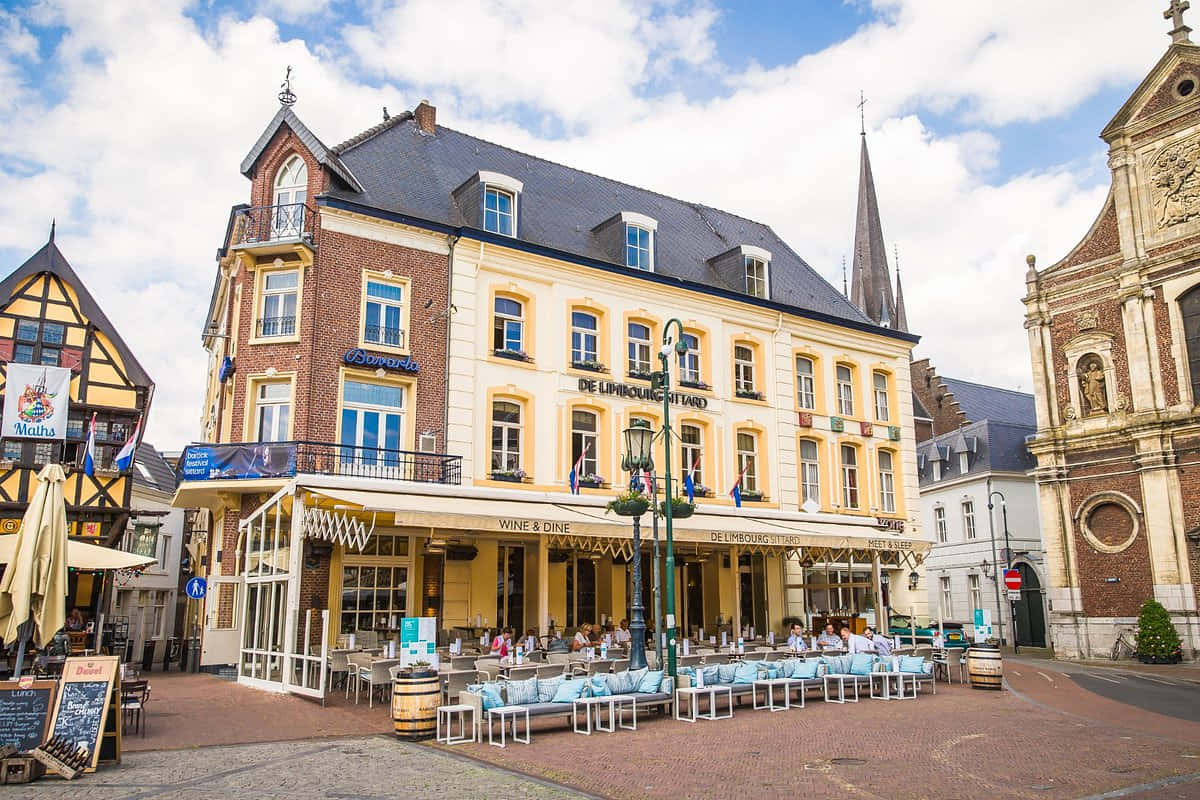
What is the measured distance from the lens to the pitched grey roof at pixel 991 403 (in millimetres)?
49219

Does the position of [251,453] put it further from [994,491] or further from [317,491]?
[994,491]

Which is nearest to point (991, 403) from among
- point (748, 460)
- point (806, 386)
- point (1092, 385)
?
point (1092, 385)

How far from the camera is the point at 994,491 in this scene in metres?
40.2

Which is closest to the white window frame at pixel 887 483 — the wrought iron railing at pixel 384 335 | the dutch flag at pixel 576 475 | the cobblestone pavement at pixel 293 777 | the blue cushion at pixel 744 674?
the dutch flag at pixel 576 475

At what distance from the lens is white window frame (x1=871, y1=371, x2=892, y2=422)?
95.2 feet

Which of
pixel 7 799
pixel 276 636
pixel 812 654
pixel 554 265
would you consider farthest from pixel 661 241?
pixel 7 799

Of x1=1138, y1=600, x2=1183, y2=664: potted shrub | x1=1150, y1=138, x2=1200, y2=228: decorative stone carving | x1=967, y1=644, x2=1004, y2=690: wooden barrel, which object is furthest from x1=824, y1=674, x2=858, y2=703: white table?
x1=1150, y1=138, x2=1200, y2=228: decorative stone carving

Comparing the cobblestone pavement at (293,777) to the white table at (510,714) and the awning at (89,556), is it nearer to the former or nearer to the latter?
the white table at (510,714)

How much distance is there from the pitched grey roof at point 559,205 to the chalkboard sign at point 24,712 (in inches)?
511

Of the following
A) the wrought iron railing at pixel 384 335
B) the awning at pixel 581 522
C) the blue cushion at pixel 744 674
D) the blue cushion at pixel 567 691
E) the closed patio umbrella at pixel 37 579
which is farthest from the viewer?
the wrought iron railing at pixel 384 335

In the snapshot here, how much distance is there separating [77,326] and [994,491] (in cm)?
3523

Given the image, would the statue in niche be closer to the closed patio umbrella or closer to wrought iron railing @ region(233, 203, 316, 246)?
wrought iron railing @ region(233, 203, 316, 246)

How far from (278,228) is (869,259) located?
158 ft

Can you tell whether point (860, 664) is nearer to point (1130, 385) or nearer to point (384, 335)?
point (384, 335)
